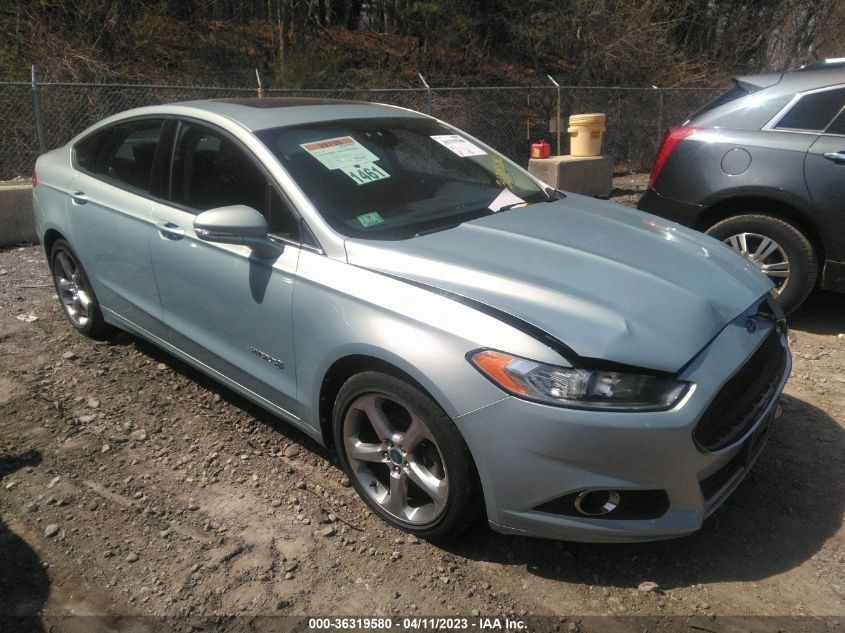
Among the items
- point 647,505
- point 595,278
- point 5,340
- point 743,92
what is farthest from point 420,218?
point 5,340

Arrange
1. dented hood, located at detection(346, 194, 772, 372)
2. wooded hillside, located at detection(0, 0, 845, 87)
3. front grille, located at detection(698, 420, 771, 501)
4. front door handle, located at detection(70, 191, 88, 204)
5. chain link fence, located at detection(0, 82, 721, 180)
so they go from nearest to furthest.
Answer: dented hood, located at detection(346, 194, 772, 372)
front grille, located at detection(698, 420, 771, 501)
front door handle, located at detection(70, 191, 88, 204)
chain link fence, located at detection(0, 82, 721, 180)
wooded hillside, located at detection(0, 0, 845, 87)

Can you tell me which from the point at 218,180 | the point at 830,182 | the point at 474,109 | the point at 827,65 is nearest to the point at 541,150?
the point at 474,109

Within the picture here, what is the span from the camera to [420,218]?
3.18 metres

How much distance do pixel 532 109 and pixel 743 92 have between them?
779 cm

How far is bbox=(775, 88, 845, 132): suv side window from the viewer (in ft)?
15.0

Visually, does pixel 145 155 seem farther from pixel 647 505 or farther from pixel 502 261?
pixel 647 505

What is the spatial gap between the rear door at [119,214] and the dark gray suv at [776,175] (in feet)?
11.8

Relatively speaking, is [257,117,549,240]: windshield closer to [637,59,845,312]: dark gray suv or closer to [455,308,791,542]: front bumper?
[455,308,791,542]: front bumper

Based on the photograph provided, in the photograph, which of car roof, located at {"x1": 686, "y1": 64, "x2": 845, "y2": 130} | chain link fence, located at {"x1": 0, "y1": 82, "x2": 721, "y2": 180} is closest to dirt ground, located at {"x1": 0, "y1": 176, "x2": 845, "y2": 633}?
car roof, located at {"x1": 686, "y1": 64, "x2": 845, "y2": 130}

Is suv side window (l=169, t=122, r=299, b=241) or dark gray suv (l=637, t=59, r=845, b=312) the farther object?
dark gray suv (l=637, t=59, r=845, b=312)

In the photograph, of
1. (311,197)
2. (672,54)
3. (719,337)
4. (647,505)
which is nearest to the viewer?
(647,505)

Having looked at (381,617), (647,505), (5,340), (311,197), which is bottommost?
(5,340)

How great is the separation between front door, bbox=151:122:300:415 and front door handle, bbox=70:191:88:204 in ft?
2.84

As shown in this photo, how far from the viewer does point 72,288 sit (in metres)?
4.79
